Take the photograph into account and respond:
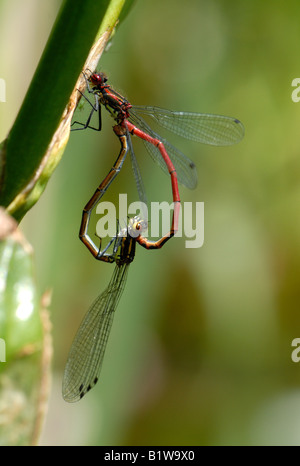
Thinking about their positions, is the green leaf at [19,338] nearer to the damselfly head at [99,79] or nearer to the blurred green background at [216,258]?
the damselfly head at [99,79]

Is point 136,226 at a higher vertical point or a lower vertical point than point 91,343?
higher

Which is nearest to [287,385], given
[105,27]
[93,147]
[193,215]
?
[193,215]

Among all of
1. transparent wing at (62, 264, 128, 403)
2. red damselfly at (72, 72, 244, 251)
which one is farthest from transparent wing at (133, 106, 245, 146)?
transparent wing at (62, 264, 128, 403)

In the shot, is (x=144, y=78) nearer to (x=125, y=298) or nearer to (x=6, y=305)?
(x=125, y=298)

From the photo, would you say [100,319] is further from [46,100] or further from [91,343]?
[46,100]

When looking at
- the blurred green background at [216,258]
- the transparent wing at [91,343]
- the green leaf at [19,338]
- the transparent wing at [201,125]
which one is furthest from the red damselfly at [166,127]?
the green leaf at [19,338]

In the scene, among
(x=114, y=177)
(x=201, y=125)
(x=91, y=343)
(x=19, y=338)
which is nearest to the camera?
(x=19, y=338)

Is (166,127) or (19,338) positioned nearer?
(19,338)

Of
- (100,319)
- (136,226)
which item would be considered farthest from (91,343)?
(136,226)
